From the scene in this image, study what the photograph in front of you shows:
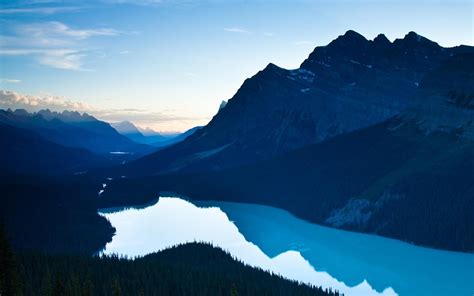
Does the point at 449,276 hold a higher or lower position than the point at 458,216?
lower

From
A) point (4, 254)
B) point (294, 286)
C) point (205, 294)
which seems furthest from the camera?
point (294, 286)

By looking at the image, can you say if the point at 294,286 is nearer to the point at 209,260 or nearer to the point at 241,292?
the point at 241,292

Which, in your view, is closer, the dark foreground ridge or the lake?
the dark foreground ridge

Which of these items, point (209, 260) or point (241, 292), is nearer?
point (241, 292)

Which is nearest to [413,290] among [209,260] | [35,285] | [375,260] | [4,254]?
[375,260]

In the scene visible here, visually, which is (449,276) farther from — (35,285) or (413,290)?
(35,285)

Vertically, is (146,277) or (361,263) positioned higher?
(146,277)

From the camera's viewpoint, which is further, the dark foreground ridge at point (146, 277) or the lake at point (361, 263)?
the lake at point (361, 263)

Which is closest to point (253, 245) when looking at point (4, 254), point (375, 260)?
point (375, 260)

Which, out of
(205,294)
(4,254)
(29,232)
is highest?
(4,254)

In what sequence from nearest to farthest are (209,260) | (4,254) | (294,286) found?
(4,254), (294,286), (209,260)

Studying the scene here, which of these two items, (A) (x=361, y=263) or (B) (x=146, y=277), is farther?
(A) (x=361, y=263)
